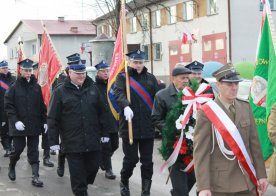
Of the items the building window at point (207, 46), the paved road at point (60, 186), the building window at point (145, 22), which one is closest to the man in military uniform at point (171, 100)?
the paved road at point (60, 186)

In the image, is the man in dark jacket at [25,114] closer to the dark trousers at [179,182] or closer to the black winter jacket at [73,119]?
the black winter jacket at [73,119]

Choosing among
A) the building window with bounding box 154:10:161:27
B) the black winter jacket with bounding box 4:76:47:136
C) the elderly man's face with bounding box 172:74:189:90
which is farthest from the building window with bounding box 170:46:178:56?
the elderly man's face with bounding box 172:74:189:90

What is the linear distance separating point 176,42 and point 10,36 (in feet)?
152

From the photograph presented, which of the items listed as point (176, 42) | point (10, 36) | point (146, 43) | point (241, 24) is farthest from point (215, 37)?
point (10, 36)

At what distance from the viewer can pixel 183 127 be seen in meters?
5.86

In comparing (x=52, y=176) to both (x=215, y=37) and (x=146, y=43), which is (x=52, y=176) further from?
(x=146, y=43)

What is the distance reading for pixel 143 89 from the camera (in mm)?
7633

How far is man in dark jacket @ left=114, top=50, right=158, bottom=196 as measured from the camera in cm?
A: 754

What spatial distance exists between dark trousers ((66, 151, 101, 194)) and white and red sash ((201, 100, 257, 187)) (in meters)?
2.89

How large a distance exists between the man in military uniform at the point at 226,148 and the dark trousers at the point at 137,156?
3.05 m

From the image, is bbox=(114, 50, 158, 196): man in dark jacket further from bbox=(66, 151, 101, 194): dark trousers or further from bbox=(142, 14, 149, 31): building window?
bbox=(142, 14, 149, 31): building window

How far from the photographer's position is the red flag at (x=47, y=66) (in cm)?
1112

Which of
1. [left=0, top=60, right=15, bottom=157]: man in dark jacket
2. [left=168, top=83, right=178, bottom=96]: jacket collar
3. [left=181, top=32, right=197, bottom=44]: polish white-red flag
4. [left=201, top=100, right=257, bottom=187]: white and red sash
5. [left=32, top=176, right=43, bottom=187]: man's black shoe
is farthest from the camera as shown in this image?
[left=181, top=32, right=197, bottom=44]: polish white-red flag

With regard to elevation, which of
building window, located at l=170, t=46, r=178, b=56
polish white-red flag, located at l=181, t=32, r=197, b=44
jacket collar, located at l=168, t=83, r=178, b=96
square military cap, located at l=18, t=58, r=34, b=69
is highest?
polish white-red flag, located at l=181, t=32, r=197, b=44
